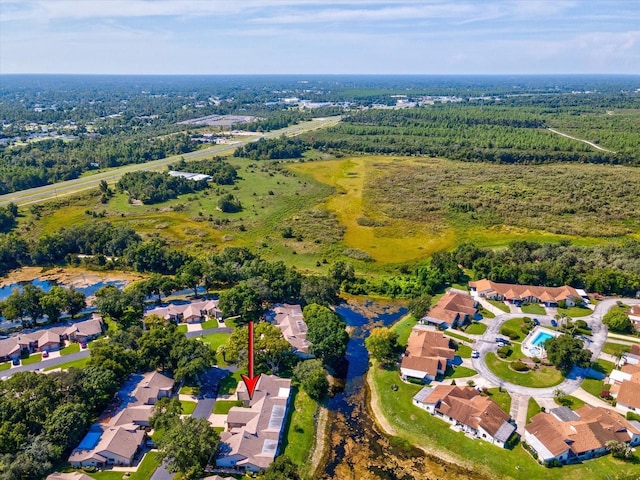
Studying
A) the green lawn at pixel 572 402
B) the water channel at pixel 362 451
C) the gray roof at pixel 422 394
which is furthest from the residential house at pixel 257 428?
the green lawn at pixel 572 402

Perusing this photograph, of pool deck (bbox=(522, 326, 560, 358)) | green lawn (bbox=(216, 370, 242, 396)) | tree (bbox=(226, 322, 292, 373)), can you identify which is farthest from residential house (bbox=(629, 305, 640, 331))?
green lawn (bbox=(216, 370, 242, 396))

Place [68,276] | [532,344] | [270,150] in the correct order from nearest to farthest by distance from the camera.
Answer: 1. [532,344]
2. [68,276]
3. [270,150]

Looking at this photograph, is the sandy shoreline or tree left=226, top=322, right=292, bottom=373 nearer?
tree left=226, top=322, right=292, bottom=373

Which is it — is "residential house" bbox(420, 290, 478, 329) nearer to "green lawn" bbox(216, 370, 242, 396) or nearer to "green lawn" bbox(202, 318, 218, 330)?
"green lawn" bbox(216, 370, 242, 396)

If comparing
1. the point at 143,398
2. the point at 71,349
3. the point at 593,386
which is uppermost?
the point at 143,398

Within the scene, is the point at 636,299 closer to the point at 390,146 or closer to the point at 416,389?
the point at 416,389

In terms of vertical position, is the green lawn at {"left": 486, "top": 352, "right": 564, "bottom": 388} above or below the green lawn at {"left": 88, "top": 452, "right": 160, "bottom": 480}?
above

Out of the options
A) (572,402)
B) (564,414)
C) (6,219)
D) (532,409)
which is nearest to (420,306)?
(532,409)

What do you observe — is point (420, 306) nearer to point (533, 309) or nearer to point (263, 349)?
point (533, 309)
